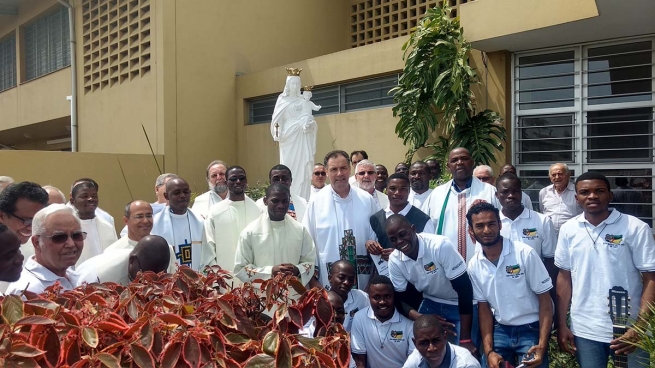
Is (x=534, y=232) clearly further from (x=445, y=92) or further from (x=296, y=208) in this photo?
(x=445, y=92)

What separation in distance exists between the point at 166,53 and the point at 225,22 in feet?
5.65

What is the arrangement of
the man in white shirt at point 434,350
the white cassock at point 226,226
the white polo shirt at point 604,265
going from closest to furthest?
the man in white shirt at point 434,350 < the white polo shirt at point 604,265 < the white cassock at point 226,226

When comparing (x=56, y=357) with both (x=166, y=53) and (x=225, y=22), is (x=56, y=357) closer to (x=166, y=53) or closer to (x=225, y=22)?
(x=166, y=53)

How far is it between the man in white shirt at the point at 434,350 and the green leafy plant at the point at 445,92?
5042mm

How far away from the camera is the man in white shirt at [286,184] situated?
509cm

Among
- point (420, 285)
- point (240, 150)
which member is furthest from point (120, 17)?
point (420, 285)

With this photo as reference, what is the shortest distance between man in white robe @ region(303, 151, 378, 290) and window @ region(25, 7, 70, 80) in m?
13.0

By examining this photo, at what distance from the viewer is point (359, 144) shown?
35.1 ft

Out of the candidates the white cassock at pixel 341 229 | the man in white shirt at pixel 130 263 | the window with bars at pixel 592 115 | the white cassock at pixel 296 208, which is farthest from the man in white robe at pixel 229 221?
the window with bars at pixel 592 115

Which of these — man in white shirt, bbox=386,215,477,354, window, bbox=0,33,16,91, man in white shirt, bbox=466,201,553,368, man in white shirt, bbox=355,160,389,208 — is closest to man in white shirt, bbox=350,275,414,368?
man in white shirt, bbox=386,215,477,354

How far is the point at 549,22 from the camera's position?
693 cm

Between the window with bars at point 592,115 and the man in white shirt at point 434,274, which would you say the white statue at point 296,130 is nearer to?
the window with bars at point 592,115

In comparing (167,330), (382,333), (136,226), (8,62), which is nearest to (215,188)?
(136,226)

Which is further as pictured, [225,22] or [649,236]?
[225,22]
